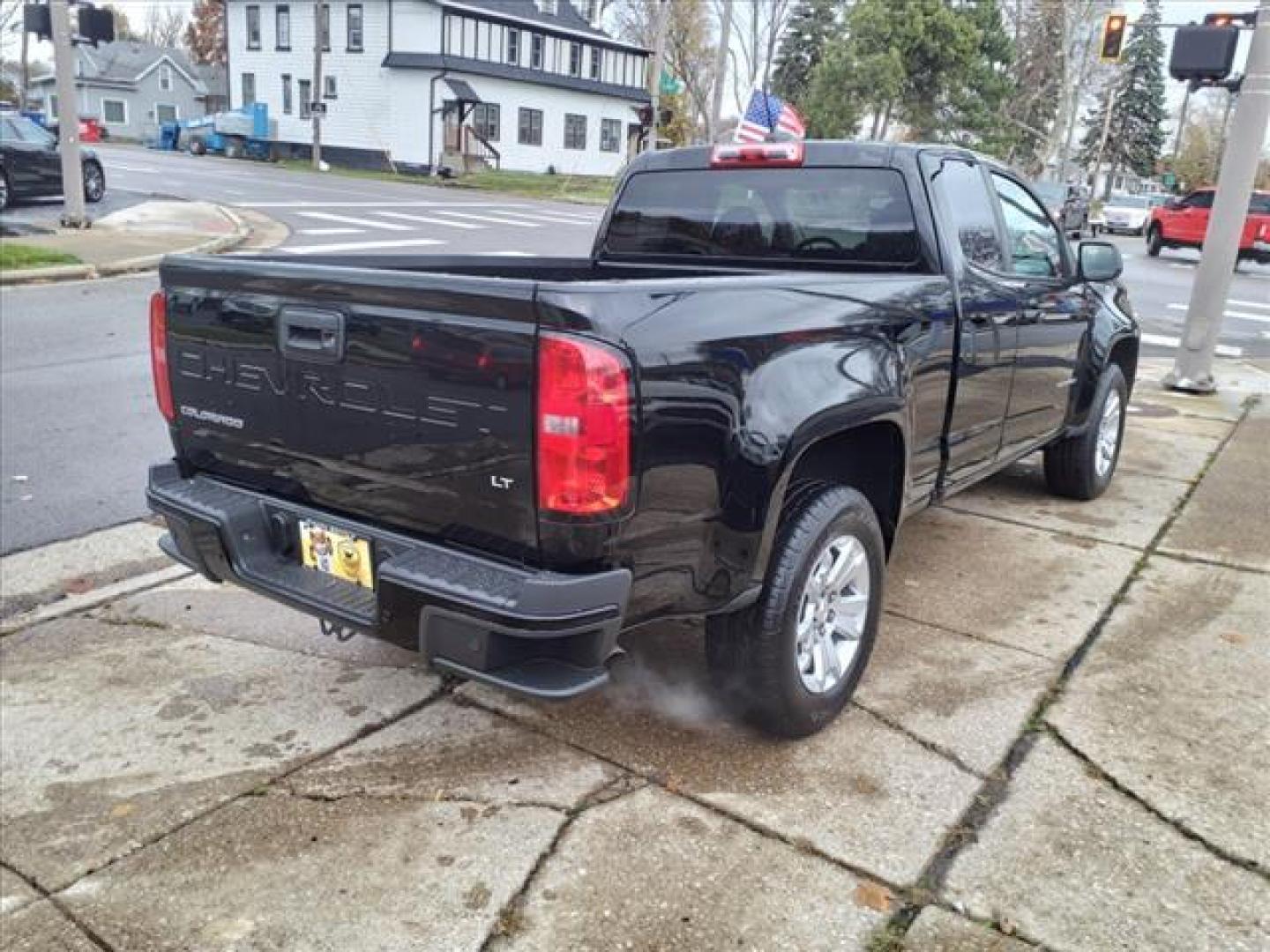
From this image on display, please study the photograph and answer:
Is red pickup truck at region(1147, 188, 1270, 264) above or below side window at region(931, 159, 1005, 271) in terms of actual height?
below

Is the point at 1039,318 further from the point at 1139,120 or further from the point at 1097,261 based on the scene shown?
the point at 1139,120

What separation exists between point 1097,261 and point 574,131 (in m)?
45.7

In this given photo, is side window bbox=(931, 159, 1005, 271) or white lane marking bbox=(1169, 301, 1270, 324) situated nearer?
side window bbox=(931, 159, 1005, 271)

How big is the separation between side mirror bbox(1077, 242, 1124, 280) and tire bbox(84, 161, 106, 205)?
19.9 meters

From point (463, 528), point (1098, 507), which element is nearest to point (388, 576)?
point (463, 528)

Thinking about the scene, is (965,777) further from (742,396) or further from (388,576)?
(388,576)

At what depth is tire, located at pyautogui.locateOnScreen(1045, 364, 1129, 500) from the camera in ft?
18.9

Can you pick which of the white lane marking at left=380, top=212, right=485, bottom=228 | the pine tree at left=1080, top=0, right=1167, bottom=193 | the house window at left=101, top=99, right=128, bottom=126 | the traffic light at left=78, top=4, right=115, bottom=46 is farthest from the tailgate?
the house window at left=101, top=99, right=128, bottom=126

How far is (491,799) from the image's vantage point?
3.08m

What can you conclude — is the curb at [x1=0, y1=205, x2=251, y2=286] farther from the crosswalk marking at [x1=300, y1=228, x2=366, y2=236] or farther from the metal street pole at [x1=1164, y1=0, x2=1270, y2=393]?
the metal street pole at [x1=1164, y1=0, x2=1270, y2=393]

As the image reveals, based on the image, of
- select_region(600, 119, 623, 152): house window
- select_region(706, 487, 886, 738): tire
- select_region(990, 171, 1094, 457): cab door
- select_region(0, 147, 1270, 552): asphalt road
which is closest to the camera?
select_region(706, 487, 886, 738): tire

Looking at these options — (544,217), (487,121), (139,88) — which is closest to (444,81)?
(487,121)

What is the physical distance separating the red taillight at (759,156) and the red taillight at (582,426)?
80.9 inches

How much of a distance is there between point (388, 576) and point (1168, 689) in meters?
2.78
